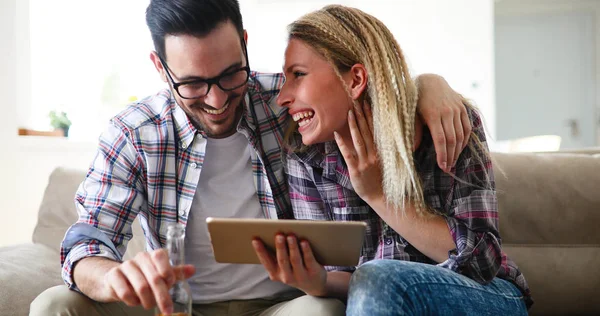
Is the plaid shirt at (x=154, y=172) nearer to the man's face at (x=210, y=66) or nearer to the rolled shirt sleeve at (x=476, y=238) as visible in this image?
the man's face at (x=210, y=66)

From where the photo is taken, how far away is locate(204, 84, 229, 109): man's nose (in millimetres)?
1452

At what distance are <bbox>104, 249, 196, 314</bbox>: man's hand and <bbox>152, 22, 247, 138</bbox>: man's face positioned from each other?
514 mm

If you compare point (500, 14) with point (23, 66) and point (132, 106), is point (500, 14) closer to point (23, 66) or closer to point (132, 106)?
point (23, 66)

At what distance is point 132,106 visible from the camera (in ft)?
5.14

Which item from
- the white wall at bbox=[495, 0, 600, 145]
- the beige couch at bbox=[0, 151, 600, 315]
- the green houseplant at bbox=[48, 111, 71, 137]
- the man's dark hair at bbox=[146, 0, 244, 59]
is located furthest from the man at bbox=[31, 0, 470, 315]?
the white wall at bbox=[495, 0, 600, 145]

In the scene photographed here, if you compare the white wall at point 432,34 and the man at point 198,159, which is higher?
the white wall at point 432,34

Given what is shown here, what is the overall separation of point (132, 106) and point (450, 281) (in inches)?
35.8

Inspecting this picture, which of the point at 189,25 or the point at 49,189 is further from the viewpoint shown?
the point at 49,189

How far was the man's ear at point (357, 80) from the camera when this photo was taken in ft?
4.53

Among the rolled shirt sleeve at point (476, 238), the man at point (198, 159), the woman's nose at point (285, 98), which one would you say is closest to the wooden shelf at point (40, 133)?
the man at point (198, 159)

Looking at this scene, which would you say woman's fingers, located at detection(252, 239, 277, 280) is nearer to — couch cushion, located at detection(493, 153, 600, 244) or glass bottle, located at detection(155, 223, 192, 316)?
glass bottle, located at detection(155, 223, 192, 316)

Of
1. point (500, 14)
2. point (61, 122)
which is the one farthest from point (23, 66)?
point (500, 14)

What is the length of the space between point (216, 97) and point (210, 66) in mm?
76

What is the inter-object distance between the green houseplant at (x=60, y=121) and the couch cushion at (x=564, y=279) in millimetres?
3518
